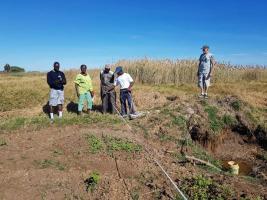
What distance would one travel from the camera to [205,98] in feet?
40.4

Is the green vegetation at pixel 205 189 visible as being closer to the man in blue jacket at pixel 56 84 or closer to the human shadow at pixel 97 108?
the man in blue jacket at pixel 56 84

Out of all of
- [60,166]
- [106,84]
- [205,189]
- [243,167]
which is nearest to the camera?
[205,189]

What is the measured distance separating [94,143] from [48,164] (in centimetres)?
146

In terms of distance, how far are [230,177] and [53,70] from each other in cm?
636

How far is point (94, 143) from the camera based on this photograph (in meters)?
8.71

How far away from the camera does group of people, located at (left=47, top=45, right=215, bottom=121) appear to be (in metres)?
11.2

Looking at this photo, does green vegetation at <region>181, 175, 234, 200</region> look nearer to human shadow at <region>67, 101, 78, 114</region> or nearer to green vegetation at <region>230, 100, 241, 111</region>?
green vegetation at <region>230, 100, 241, 111</region>

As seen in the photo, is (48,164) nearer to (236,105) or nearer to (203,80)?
(203,80)

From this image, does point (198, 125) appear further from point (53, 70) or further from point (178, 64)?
point (178, 64)

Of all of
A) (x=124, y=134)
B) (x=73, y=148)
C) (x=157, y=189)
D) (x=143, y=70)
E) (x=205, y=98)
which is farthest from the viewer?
(x=143, y=70)

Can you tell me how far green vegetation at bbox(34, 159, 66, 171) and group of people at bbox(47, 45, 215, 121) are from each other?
11.6 ft

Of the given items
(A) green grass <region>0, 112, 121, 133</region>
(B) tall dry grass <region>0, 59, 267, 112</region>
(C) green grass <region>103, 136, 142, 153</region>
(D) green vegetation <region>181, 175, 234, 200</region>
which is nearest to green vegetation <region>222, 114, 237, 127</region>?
(B) tall dry grass <region>0, 59, 267, 112</region>

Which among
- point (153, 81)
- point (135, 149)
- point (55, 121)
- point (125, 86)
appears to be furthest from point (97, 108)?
point (153, 81)

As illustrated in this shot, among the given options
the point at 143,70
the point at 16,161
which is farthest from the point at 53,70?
the point at 143,70
